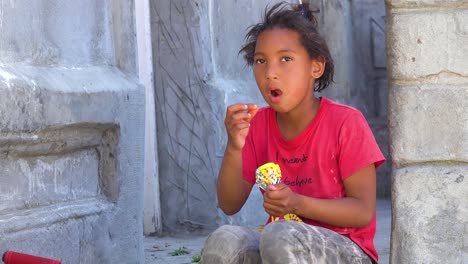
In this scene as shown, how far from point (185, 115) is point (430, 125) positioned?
3.14 metres

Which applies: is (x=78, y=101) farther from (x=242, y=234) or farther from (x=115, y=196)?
(x=242, y=234)

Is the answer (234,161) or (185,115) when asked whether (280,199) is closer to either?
(234,161)

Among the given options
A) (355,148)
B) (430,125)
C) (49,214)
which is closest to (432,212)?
(430,125)

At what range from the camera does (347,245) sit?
11.0 feet

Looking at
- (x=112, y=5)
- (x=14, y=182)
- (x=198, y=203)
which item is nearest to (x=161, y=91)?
(x=198, y=203)

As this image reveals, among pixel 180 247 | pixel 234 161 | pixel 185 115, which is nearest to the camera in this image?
pixel 234 161

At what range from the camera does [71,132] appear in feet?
13.9

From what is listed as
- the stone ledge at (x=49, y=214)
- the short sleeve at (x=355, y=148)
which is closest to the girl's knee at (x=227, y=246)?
the short sleeve at (x=355, y=148)

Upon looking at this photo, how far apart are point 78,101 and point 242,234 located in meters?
1.16

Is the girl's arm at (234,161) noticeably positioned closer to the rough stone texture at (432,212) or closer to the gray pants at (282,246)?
the gray pants at (282,246)

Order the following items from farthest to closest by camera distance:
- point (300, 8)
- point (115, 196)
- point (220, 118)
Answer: point (220, 118)
point (115, 196)
point (300, 8)

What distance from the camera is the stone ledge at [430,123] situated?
123 inches

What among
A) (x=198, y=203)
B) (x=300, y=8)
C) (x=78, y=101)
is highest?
(x=300, y=8)

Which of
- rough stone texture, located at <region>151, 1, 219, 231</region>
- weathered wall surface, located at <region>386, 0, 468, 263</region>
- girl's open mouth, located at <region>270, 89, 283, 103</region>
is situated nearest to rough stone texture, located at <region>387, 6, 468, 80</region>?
weathered wall surface, located at <region>386, 0, 468, 263</region>
